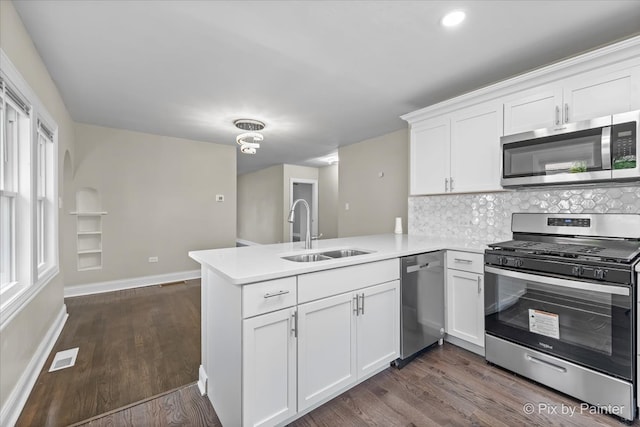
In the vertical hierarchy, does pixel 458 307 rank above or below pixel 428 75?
below

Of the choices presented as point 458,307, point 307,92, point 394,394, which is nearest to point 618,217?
point 458,307

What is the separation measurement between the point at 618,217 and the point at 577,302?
0.74 m

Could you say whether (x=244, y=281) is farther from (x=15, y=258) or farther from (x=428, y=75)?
(x=428, y=75)

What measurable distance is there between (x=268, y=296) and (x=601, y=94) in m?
2.61

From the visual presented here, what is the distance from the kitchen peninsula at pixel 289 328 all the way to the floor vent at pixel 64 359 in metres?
1.24

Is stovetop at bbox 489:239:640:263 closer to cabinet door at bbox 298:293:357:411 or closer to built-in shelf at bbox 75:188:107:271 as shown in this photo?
cabinet door at bbox 298:293:357:411

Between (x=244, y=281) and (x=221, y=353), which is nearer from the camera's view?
(x=244, y=281)

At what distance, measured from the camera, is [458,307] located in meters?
2.39

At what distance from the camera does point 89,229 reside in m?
4.18

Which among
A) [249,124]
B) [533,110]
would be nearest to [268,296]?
[533,110]

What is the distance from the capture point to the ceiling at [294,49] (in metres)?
1.73

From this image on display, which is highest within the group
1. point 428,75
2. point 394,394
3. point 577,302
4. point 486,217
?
point 428,75

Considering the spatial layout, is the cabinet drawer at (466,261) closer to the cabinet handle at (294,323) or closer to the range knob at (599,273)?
the range knob at (599,273)

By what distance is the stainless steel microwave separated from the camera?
5.81 ft
